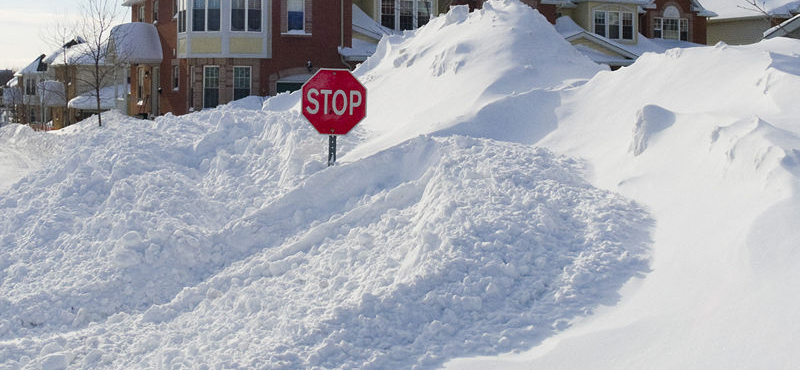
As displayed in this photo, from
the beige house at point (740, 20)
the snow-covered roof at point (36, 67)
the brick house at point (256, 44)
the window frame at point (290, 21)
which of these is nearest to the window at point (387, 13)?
the brick house at point (256, 44)

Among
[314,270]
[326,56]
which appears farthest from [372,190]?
[326,56]

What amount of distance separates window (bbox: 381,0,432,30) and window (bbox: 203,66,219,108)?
713 cm

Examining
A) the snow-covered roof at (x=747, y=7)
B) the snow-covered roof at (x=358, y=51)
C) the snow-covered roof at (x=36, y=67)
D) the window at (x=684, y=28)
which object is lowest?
the snow-covered roof at (x=358, y=51)

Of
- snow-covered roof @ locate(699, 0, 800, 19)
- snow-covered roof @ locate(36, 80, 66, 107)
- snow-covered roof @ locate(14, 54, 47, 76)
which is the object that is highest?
snow-covered roof @ locate(699, 0, 800, 19)

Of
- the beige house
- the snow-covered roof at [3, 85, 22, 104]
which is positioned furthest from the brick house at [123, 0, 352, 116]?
the snow-covered roof at [3, 85, 22, 104]

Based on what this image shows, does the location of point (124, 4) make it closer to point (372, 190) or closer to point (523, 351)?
point (372, 190)

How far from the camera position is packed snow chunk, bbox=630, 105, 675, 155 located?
917cm

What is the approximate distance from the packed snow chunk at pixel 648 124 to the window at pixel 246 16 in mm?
21464

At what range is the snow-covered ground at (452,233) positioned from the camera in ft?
20.8

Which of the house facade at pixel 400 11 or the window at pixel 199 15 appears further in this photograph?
the house facade at pixel 400 11

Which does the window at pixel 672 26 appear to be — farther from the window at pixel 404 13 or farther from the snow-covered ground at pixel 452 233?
the snow-covered ground at pixel 452 233

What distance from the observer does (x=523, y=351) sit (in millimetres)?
6191

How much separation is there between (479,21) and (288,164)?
669 cm

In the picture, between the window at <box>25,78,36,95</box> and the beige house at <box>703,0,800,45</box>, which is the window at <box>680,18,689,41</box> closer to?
the beige house at <box>703,0,800,45</box>
